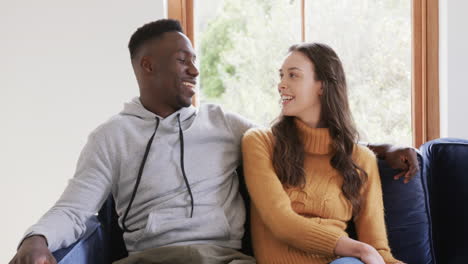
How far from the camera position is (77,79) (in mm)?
2604

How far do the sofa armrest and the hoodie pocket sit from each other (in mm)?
150

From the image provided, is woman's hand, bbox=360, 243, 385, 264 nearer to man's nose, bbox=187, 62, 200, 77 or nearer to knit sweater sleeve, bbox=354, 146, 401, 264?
knit sweater sleeve, bbox=354, 146, 401, 264

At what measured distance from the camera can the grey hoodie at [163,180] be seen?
1621mm

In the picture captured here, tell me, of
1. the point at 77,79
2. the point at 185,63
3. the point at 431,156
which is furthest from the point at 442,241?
the point at 77,79

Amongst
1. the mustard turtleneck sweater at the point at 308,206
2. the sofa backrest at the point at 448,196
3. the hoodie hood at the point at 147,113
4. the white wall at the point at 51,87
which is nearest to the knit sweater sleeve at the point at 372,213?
the mustard turtleneck sweater at the point at 308,206

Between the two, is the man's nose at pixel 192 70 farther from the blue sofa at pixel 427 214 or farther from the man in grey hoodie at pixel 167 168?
the blue sofa at pixel 427 214

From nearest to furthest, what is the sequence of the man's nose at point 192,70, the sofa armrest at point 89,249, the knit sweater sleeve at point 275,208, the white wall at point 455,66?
the sofa armrest at point 89,249
the knit sweater sleeve at point 275,208
the man's nose at point 192,70
the white wall at point 455,66

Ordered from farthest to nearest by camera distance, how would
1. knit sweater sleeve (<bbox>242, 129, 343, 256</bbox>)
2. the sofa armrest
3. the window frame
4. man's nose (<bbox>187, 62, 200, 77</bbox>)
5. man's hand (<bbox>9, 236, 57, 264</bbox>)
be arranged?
the window frame → man's nose (<bbox>187, 62, 200, 77</bbox>) → knit sweater sleeve (<bbox>242, 129, 343, 256</bbox>) → the sofa armrest → man's hand (<bbox>9, 236, 57, 264</bbox>)

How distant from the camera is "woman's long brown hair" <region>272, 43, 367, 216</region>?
5.56ft

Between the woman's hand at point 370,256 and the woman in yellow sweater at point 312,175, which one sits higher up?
the woman in yellow sweater at point 312,175

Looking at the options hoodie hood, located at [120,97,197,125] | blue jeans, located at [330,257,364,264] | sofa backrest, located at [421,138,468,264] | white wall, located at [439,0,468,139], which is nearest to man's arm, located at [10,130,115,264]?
hoodie hood, located at [120,97,197,125]

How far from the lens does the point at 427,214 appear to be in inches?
72.1

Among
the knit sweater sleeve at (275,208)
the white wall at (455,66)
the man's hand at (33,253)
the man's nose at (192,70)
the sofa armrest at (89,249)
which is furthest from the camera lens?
the white wall at (455,66)

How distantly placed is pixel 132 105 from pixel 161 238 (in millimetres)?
464
